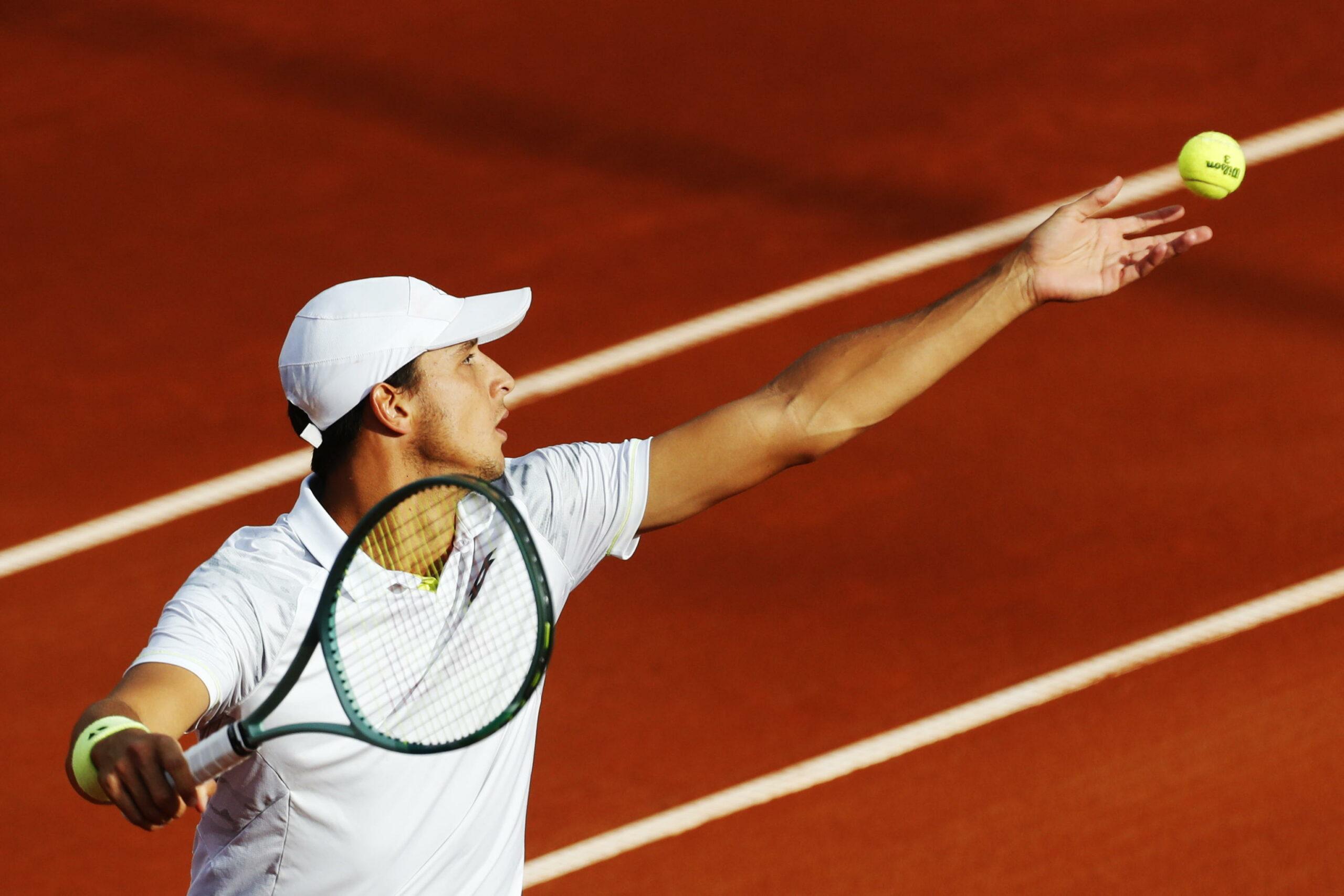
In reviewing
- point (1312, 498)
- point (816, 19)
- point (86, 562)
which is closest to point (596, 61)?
point (816, 19)

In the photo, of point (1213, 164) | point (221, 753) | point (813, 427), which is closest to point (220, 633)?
point (221, 753)

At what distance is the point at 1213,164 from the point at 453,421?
2787 millimetres

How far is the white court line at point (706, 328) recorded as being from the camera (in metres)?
6.86

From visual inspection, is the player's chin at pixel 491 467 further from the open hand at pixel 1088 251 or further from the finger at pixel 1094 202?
the finger at pixel 1094 202

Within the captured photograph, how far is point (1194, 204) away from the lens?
755 centimetres

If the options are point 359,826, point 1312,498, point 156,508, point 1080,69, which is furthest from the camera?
point 1080,69

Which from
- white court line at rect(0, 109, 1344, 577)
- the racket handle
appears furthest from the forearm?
white court line at rect(0, 109, 1344, 577)

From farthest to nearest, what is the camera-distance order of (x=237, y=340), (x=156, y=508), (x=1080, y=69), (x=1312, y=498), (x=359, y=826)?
(x=1080, y=69), (x=237, y=340), (x=156, y=508), (x=1312, y=498), (x=359, y=826)

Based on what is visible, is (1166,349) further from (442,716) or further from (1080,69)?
(442,716)

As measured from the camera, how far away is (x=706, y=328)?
7414 mm

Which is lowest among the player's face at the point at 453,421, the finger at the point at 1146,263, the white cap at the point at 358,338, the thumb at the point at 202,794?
the thumb at the point at 202,794

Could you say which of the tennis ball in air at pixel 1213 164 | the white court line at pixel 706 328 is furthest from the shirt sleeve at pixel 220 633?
the white court line at pixel 706 328

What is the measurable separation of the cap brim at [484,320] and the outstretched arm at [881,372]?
0.49 meters

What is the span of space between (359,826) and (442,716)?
29cm
